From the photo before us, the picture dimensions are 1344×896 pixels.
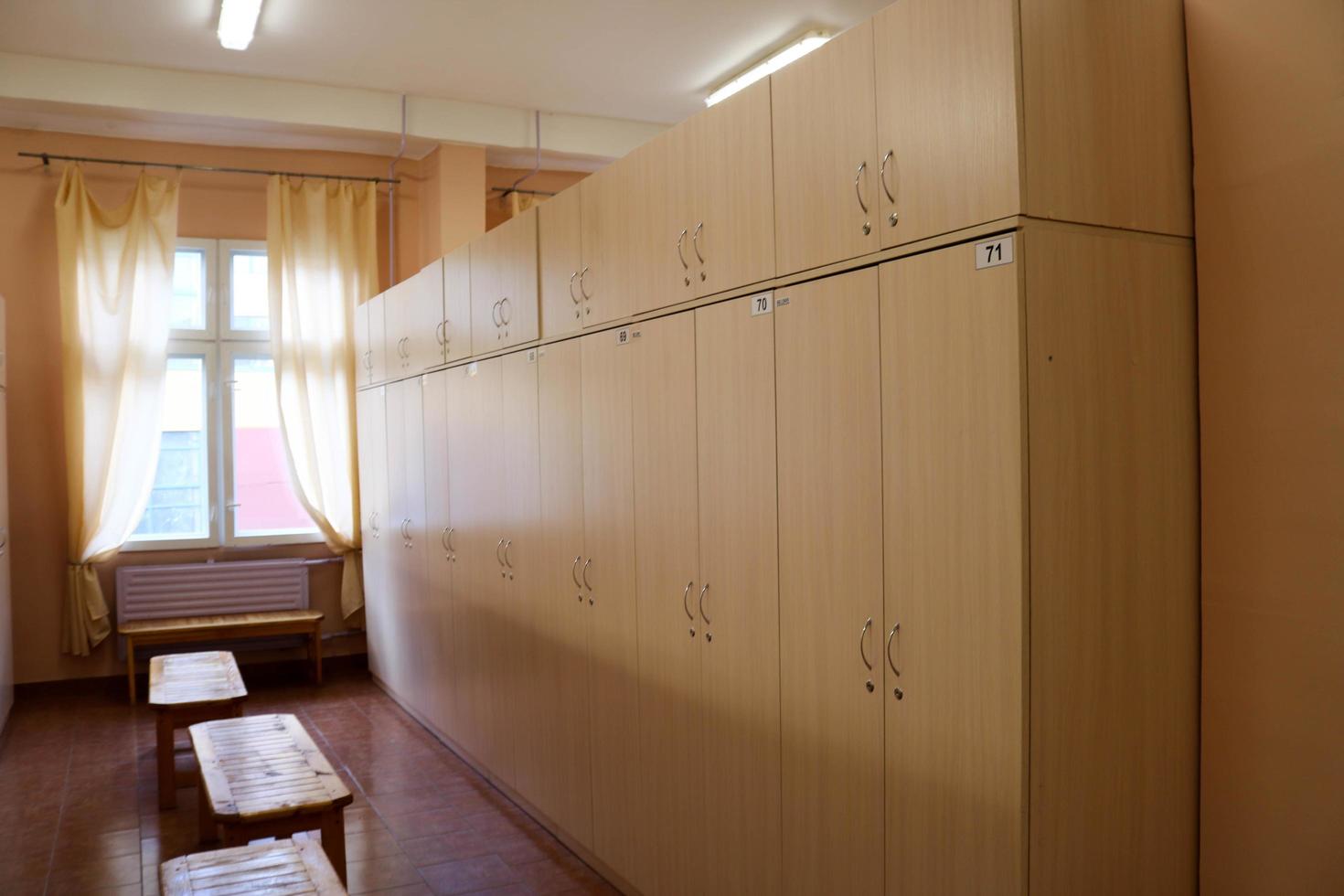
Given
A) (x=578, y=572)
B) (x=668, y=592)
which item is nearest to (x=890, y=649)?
(x=668, y=592)

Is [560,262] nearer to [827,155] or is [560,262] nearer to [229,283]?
[827,155]

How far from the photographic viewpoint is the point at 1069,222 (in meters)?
2.17

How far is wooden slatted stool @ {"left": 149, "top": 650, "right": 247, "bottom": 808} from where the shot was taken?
4637mm

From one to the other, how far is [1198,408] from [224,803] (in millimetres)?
2906

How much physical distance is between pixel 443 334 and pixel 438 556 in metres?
1.16

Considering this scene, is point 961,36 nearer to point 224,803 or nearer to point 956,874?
point 956,874

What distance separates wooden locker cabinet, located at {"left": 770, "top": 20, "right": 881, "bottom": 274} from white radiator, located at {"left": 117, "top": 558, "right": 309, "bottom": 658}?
5507 millimetres

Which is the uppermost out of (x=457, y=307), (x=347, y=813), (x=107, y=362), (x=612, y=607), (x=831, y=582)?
(x=457, y=307)

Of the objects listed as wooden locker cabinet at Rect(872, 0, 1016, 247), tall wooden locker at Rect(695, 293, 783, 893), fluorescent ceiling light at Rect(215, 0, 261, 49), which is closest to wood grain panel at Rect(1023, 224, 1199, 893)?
wooden locker cabinet at Rect(872, 0, 1016, 247)

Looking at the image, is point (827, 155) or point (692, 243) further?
point (692, 243)

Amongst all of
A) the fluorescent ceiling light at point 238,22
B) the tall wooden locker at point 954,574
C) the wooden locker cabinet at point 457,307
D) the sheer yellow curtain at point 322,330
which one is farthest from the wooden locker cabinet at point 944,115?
the sheer yellow curtain at point 322,330

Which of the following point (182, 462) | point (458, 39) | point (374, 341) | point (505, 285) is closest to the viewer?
point (505, 285)


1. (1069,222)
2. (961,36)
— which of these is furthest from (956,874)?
A: (961,36)

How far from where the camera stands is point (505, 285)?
463 centimetres
